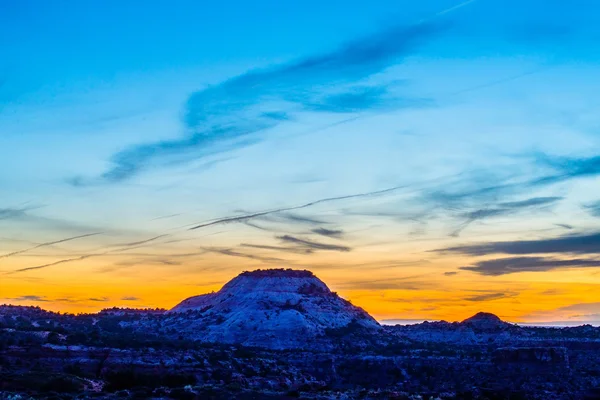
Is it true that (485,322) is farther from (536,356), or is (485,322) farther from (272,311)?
(536,356)

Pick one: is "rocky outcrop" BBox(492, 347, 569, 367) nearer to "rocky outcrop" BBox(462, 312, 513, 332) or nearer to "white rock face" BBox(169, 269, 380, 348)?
"white rock face" BBox(169, 269, 380, 348)

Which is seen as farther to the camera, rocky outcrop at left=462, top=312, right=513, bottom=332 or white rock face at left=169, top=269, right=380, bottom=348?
rocky outcrop at left=462, top=312, right=513, bottom=332

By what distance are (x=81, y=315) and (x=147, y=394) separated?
154m

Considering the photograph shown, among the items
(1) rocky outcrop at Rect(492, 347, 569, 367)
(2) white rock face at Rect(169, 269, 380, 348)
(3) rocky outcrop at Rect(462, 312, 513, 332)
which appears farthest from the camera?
(3) rocky outcrop at Rect(462, 312, 513, 332)

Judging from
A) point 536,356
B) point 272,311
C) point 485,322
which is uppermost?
point 272,311

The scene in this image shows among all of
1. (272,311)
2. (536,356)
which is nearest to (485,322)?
(272,311)

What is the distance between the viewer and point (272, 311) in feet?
504

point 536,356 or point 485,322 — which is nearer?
point 536,356

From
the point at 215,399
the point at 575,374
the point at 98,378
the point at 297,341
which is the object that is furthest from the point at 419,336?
the point at 215,399

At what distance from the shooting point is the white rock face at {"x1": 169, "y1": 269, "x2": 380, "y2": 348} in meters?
137

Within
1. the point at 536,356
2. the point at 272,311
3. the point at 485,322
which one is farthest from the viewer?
the point at 485,322

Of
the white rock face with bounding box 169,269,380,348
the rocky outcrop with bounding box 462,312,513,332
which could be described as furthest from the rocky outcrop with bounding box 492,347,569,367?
the rocky outcrop with bounding box 462,312,513,332

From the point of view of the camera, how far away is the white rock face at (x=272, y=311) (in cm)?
13725

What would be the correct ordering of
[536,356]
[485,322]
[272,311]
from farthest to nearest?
[485,322]
[272,311]
[536,356]
